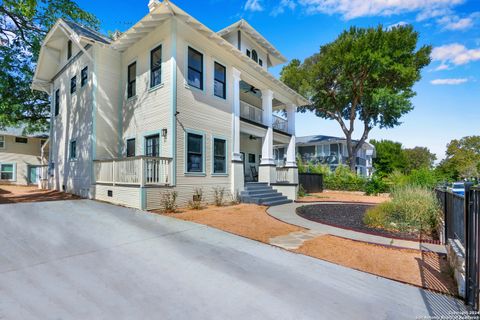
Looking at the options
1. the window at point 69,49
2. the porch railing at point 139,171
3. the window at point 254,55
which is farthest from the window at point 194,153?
the window at point 69,49

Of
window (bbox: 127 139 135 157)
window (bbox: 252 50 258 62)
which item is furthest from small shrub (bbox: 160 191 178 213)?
window (bbox: 252 50 258 62)

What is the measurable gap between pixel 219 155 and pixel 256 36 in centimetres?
831

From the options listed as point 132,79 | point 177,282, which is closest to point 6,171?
point 132,79

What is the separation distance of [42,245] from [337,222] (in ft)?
25.0

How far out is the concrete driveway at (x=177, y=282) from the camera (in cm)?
287

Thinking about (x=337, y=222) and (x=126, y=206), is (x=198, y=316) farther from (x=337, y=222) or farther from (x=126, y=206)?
(x=126, y=206)

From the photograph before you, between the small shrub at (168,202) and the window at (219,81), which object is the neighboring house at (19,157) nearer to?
the window at (219,81)

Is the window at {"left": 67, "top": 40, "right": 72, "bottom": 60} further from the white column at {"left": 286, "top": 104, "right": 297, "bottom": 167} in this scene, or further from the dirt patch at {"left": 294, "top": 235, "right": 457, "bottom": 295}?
the dirt patch at {"left": 294, "top": 235, "right": 457, "bottom": 295}

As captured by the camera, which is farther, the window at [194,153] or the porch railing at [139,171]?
the window at [194,153]

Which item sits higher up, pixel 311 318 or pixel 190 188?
pixel 190 188

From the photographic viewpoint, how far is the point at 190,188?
32.9 ft

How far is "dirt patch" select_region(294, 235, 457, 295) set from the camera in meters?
3.84

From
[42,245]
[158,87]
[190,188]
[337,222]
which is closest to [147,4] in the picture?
[158,87]

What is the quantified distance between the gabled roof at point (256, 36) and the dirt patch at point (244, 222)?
1020 cm
